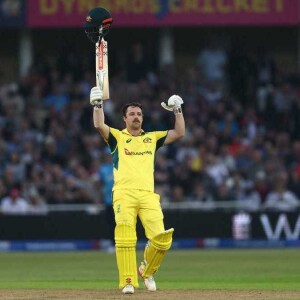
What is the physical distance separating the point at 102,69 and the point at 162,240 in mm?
1827

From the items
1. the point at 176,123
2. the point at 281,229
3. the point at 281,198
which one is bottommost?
the point at 281,229

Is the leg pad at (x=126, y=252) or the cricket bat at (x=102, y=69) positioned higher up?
the cricket bat at (x=102, y=69)

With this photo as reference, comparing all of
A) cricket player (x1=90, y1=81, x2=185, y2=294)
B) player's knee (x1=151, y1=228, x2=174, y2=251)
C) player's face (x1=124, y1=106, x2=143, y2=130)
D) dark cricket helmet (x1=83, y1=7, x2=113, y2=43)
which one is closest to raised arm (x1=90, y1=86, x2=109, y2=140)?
cricket player (x1=90, y1=81, x2=185, y2=294)

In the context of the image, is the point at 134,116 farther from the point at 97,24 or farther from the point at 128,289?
the point at 128,289

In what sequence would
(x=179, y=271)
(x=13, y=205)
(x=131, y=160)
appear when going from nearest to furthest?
1. (x=131, y=160)
2. (x=179, y=271)
3. (x=13, y=205)

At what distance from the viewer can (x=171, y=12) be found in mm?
24875

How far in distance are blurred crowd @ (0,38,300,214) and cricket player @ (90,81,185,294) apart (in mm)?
8828

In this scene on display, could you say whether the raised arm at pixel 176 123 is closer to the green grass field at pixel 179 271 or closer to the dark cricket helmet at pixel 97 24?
the dark cricket helmet at pixel 97 24

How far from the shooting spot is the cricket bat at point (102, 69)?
38.2 feet

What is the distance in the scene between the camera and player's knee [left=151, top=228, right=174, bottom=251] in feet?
36.5

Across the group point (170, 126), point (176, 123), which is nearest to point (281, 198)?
point (170, 126)

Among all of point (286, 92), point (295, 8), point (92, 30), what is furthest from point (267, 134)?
point (92, 30)

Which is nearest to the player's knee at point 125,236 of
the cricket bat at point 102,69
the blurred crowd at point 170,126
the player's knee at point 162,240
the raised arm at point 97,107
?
the player's knee at point 162,240

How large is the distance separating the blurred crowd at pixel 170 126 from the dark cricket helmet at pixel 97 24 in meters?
8.36
